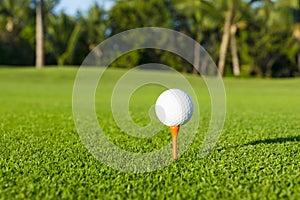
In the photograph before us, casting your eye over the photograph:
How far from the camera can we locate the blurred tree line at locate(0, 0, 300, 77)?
35.4 metres

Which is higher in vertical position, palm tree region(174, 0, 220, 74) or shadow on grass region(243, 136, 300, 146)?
palm tree region(174, 0, 220, 74)

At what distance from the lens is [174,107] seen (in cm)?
286

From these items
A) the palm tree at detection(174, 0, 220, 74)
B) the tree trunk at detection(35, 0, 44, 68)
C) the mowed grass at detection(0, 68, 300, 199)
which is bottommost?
the mowed grass at detection(0, 68, 300, 199)

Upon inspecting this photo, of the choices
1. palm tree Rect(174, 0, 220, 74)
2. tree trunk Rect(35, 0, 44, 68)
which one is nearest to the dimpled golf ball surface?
palm tree Rect(174, 0, 220, 74)

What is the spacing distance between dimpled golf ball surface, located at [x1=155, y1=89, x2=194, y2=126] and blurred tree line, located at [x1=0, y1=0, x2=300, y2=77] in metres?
31.2

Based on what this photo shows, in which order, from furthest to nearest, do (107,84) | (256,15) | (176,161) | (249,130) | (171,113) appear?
1. (256,15)
2. (107,84)
3. (249,130)
4. (176,161)
5. (171,113)

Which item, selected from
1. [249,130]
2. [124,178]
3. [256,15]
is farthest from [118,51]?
[124,178]

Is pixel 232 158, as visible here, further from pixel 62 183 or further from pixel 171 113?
pixel 62 183

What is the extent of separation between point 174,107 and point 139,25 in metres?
36.9

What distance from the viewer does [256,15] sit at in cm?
3434

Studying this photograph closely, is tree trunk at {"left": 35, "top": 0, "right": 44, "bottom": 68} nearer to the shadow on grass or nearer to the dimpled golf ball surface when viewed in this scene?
the shadow on grass

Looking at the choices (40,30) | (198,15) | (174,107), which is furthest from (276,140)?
(198,15)

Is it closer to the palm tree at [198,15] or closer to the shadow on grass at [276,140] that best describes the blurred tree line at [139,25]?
the palm tree at [198,15]

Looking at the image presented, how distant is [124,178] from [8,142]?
1.93m
